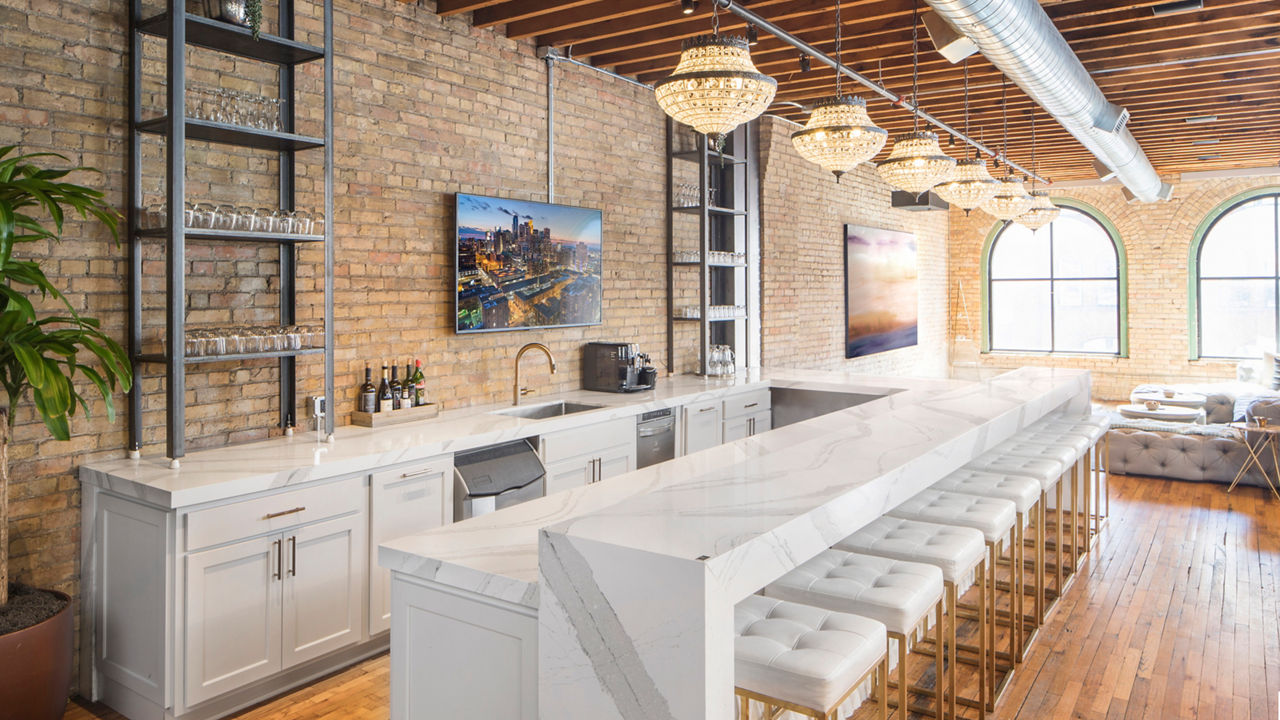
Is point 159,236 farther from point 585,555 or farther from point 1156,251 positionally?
point 1156,251

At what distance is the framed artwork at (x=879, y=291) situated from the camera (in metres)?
9.84

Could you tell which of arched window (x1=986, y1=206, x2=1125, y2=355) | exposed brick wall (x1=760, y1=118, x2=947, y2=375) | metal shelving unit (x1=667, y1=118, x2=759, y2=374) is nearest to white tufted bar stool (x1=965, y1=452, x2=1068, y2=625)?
metal shelving unit (x1=667, y1=118, x2=759, y2=374)

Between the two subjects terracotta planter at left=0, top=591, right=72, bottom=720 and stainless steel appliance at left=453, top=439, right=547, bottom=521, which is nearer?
terracotta planter at left=0, top=591, right=72, bottom=720

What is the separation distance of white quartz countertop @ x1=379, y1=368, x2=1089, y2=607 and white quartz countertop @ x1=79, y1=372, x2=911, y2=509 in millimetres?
1116

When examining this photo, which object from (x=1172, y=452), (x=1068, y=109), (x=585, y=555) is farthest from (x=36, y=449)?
(x=1172, y=452)

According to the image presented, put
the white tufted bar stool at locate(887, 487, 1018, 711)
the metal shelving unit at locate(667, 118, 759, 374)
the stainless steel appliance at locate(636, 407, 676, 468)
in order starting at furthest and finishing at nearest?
the metal shelving unit at locate(667, 118, 759, 374) < the stainless steel appliance at locate(636, 407, 676, 468) < the white tufted bar stool at locate(887, 487, 1018, 711)

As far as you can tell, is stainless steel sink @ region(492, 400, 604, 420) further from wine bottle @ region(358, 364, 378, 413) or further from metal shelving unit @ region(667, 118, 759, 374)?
metal shelving unit @ region(667, 118, 759, 374)

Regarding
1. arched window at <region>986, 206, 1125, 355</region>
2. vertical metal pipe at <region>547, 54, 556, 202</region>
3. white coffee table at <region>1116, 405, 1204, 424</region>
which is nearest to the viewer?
vertical metal pipe at <region>547, 54, 556, 202</region>

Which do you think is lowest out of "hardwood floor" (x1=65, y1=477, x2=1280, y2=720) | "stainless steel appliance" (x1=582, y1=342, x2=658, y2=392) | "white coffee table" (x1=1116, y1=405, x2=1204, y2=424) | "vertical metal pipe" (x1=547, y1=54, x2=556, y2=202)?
"hardwood floor" (x1=65, y1=477, x2=1280, y2=720)

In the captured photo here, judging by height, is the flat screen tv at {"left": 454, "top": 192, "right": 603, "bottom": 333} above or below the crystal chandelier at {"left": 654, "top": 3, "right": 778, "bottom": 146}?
below

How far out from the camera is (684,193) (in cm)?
677

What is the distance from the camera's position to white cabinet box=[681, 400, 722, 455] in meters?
5.68

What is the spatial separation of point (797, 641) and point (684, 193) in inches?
196

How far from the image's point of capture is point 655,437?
538cm
